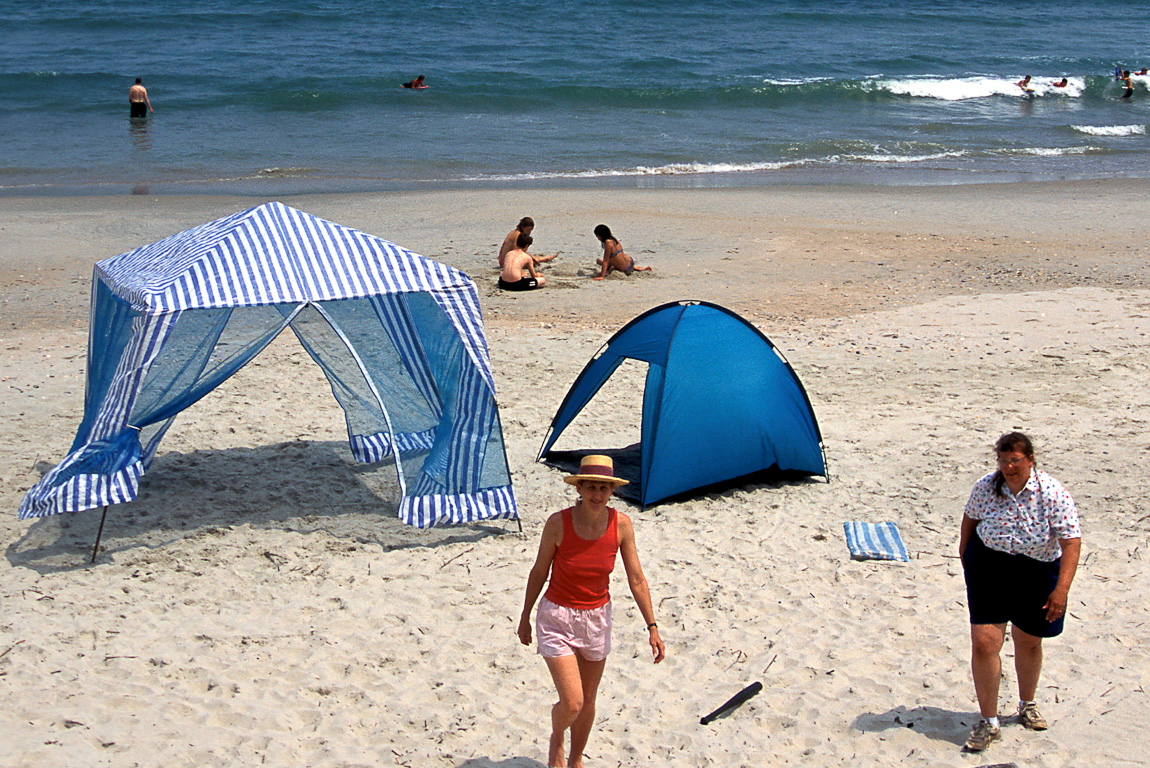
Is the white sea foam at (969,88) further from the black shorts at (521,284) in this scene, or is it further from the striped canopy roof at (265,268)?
the striped canopy roof at (265,268)

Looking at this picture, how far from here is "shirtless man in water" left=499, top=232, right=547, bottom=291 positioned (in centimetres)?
1259

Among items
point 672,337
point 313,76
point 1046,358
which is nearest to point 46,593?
point 672,337

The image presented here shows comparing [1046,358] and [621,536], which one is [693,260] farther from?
[621,536]

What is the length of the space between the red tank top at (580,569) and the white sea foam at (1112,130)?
27.7 m

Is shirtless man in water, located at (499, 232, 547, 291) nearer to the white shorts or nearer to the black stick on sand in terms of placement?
the black stick on sand

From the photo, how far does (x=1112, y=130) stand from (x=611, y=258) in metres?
20.7

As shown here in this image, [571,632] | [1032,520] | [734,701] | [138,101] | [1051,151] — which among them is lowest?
[734,701]

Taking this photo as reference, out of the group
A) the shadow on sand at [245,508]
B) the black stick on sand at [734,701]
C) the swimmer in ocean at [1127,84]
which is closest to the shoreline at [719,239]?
the shadow on sand at [245,508]

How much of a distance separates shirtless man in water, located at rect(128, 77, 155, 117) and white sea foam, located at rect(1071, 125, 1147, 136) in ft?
78.7

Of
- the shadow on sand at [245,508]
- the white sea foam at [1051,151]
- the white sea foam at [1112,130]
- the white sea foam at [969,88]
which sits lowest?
the shadow on sand at [245,508]

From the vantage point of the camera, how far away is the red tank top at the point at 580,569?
4258 millimetres

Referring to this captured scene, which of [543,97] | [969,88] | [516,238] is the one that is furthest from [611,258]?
[969,88]

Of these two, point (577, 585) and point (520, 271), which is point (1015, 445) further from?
point (520, 271)

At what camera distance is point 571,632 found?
427 cm
